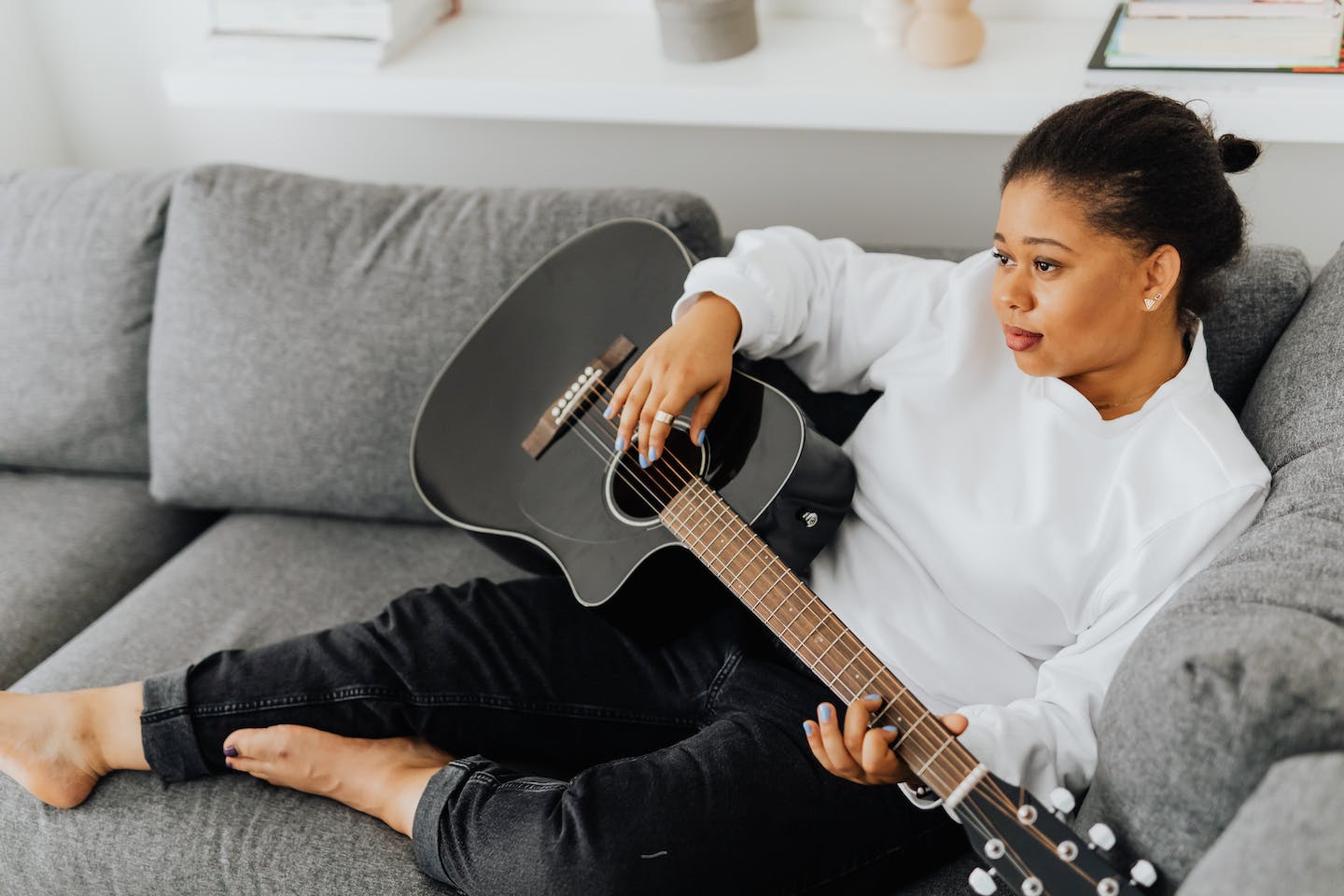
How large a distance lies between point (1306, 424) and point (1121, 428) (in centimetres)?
18

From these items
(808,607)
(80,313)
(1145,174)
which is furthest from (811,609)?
(80,313)

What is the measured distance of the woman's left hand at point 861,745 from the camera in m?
0.94

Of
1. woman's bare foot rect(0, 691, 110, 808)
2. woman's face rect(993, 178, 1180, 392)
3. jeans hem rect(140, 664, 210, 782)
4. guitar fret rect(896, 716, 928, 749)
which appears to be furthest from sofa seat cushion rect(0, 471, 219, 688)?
woman's face rect(993, 178, 1180, 392)

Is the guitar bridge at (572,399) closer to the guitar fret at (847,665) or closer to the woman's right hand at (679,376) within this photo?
the woman's right hand at (679,376)

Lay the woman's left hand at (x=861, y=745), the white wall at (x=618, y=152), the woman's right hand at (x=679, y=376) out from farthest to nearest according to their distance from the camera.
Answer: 1. the white wall at (x=618, y=152)
2. the woman's right hand at (x=679, y=376)
3. the woman's left hand at (x=861, y=745)

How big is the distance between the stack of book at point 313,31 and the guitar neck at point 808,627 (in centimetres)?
88

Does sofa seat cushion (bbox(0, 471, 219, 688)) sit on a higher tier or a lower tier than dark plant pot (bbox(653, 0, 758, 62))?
lower

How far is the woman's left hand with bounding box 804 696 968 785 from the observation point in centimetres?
94

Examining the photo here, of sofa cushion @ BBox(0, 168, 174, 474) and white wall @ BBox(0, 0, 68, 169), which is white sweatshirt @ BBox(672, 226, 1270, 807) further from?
white wall @ BBox(0, 0, 68, 169)

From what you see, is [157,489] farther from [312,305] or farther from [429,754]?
[429,754]

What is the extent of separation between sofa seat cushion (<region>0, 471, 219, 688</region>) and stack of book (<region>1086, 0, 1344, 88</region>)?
1.38 m

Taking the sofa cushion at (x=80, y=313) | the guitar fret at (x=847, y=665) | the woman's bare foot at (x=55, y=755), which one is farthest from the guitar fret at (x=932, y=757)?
the sofa cushion at (x=80, y=313)

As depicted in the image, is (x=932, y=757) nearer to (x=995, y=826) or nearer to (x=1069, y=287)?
(x=995, y=826)

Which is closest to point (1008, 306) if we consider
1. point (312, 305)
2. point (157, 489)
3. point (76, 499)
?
point (312, 305)
